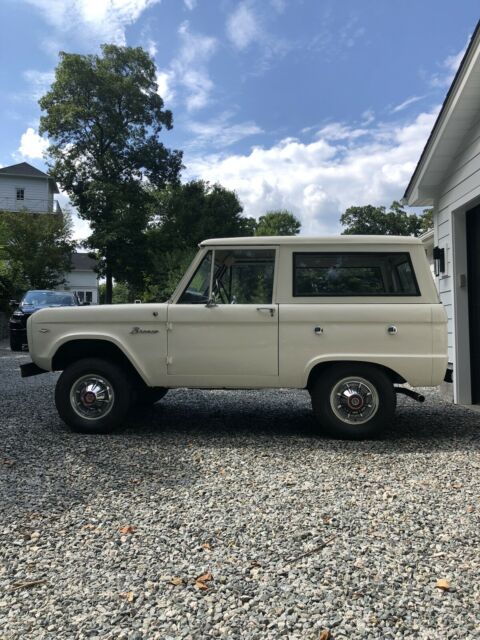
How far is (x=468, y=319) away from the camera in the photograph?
271 inches

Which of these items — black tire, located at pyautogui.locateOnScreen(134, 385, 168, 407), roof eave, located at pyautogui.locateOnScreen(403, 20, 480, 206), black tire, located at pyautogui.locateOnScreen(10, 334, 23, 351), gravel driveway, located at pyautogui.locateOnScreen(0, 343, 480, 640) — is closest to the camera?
gravel driveway, located at pyautogui.locateOnScreen(0, 343, 480, 640)

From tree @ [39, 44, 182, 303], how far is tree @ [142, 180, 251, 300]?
151 centimetres

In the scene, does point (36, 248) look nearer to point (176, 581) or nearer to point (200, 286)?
point (200, 286)

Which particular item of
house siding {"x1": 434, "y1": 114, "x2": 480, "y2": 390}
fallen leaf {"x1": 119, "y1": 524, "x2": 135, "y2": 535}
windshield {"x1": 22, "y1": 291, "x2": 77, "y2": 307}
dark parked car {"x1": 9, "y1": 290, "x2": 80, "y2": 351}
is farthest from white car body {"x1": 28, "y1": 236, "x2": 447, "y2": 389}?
windshield {"x1": 22, "y1": 291, "x2": 77, "y2": 307}

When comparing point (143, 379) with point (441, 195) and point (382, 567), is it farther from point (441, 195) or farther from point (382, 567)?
point (441, 195)

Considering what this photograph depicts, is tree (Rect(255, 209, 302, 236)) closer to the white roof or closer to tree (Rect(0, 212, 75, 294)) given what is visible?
tree (Rect(0, 212, 75, 294))

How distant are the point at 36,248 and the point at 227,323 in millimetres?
22815

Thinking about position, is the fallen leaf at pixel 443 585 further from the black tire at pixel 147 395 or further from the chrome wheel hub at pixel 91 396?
the black tire at pixel 147 395

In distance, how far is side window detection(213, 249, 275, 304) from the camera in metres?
5.02

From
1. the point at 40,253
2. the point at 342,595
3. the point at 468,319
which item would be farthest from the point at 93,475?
the point at 40,253

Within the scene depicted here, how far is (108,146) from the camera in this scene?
30.9 meters

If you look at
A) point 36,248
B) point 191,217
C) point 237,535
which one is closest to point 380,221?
point 191,217

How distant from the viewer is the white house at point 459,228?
6.33 metres

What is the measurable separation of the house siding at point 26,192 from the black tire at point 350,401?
33.7 m
